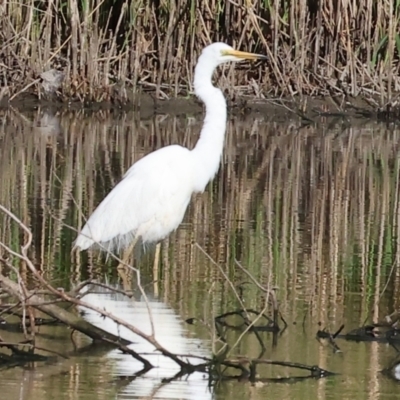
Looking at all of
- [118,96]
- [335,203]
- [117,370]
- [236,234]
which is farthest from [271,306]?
[118,96]

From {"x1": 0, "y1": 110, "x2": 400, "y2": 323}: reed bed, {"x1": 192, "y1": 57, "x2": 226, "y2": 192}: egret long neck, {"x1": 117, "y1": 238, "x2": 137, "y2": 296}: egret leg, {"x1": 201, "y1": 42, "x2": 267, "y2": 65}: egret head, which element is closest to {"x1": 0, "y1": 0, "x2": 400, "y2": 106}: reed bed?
{"x1": 0, "y1": 110, "x2": 400, "y2": 323}: reed bed

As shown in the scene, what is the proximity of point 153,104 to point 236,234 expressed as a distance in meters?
10.2

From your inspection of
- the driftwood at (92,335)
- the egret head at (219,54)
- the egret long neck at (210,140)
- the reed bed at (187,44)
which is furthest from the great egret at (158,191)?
the reed bed at (187,44)

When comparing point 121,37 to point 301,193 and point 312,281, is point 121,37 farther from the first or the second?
point 312,281

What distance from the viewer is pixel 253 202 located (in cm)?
983

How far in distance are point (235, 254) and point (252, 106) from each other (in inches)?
427

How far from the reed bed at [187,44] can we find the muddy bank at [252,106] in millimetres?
114

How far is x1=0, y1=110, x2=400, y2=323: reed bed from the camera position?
7.03 metres

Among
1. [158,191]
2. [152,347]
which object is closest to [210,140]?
[158,191]

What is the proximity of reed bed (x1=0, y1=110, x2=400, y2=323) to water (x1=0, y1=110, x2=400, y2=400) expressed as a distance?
0.05ft

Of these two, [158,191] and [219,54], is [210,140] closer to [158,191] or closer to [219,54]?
[158,191]

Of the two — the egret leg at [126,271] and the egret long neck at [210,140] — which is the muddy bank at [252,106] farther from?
the egret leg at [126,271]

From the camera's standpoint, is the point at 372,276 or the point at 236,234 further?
the point at 236,234

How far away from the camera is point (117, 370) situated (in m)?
4.86
